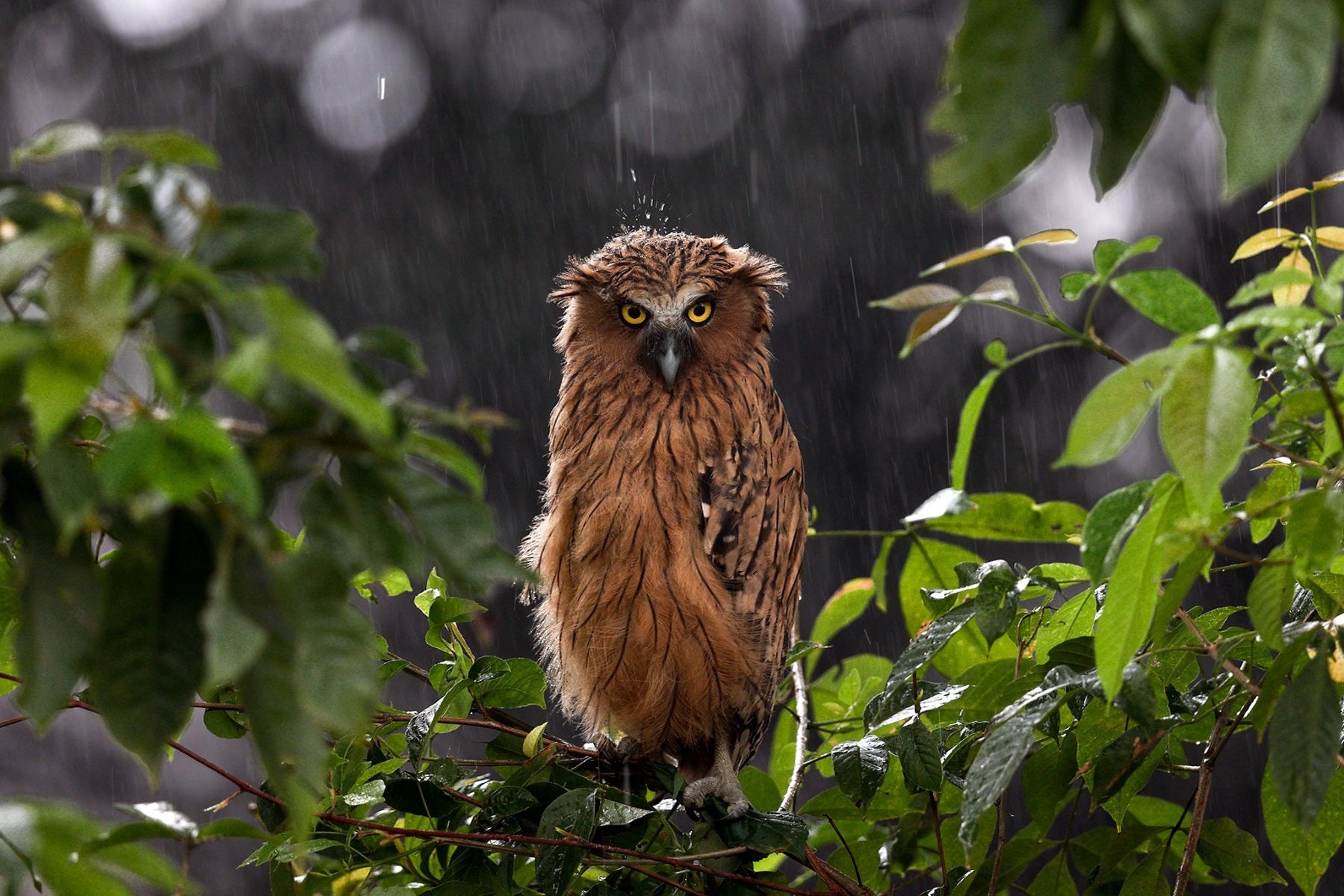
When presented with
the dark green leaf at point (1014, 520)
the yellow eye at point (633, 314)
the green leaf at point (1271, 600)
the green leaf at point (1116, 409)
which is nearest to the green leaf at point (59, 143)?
the green leaf at point (1116, 409)

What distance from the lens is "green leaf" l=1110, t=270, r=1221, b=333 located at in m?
0.61

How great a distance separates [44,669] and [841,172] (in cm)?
438

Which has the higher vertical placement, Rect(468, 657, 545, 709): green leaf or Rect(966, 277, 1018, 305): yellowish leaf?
Rect(966, 277, 1018, 305): yellowish leaf

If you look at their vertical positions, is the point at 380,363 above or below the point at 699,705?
above

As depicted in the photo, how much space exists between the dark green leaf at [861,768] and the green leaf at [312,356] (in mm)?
753

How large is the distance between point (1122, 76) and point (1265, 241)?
2.16 ft

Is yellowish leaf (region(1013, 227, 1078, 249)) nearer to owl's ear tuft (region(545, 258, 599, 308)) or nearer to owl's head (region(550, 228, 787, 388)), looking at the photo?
owl's head (region(550, 228, 787, 388))

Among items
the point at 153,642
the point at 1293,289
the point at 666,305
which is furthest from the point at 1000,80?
the point at 666,305

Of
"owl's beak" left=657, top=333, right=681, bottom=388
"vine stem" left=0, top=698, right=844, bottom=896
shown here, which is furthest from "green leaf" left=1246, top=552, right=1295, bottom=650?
"owl's beak" left=657, top=333, right=681, bottom=388

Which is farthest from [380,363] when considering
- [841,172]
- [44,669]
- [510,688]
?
[44,669]

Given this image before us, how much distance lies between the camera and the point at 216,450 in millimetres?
401

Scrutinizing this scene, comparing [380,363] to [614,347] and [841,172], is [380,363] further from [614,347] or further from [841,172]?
[614,347]

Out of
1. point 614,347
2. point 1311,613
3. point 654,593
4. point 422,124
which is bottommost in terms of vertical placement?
point 654,593

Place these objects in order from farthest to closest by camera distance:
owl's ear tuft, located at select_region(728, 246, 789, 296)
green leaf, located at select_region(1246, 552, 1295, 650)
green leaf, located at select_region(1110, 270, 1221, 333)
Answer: owl's ear tuft, located at select_region(728, 246, 789, 296)
green leaf, located at select_region(1246, 552, 1295, 650)
green leaf, located at select_region(1110, 270, 1221, 333)
